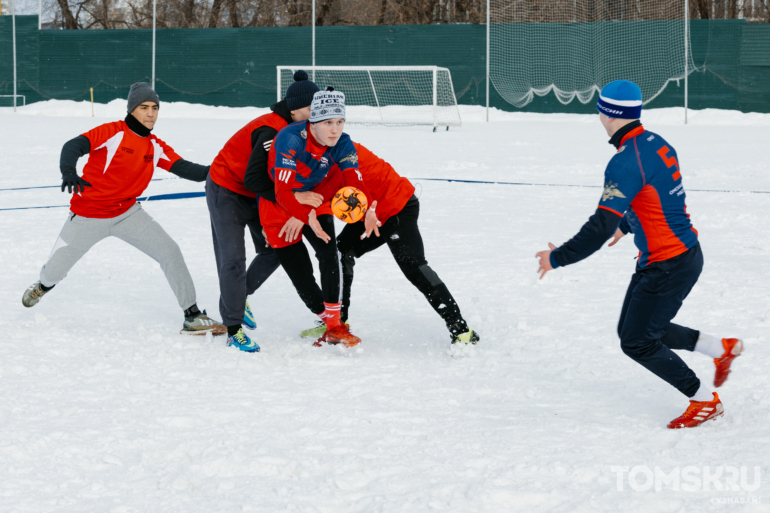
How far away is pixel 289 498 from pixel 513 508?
0.74 m

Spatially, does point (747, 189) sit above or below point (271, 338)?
above

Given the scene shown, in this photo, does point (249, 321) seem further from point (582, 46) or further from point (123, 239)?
point (582, 46)

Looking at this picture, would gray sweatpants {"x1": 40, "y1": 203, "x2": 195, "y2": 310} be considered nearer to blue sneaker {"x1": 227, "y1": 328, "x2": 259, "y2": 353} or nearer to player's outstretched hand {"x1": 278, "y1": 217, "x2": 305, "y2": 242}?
blue sneaker {"x1": 227, "y1": 328, "x2": 259, "y2": 353}

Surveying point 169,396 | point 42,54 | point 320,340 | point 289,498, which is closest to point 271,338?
point 320,340

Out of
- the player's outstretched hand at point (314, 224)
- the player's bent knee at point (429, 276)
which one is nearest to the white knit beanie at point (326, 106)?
the player's outstretched hand at point (314, 224)

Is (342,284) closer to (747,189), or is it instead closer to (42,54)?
(747,189)

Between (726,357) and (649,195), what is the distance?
807mm

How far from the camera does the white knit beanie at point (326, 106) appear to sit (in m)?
3.99

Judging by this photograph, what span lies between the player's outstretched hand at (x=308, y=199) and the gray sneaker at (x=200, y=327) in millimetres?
1106

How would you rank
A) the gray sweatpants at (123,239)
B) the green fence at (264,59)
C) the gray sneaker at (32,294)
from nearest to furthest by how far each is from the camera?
the gray sweatpants at (123,239) → the gray sneaker at (32,294) → the green fence at (264,59)

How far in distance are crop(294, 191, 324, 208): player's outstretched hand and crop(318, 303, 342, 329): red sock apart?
62cm

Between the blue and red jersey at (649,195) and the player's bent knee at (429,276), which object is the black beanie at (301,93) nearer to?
the player's bent knee at (429,276)

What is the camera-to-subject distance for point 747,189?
1053 cm

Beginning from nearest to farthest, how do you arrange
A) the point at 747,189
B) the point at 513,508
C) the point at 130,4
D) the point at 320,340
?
the point at 513,508
the point at 320,340
the point at 747,189
the point at 130,4
